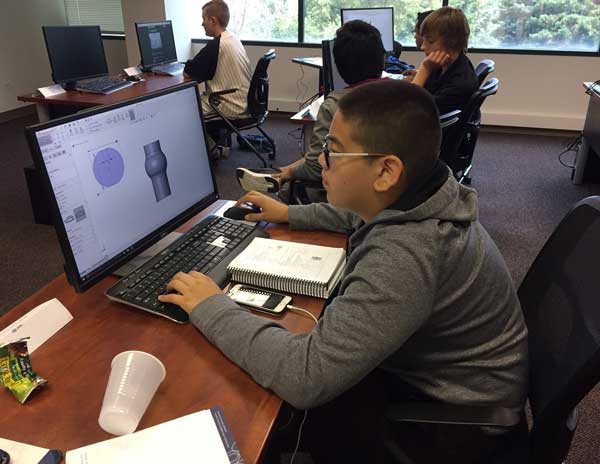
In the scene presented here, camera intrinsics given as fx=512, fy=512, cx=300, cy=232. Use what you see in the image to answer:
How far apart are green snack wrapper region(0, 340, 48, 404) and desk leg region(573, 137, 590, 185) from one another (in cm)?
418

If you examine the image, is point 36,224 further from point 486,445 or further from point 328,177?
point 486,445

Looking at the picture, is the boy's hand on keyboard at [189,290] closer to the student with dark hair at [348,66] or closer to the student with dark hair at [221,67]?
the student with dark hair at [348,66]

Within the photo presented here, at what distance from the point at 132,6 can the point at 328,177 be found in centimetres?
553

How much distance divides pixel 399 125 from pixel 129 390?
0.63m

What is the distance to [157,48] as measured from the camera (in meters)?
4.36

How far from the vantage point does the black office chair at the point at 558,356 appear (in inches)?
34.7

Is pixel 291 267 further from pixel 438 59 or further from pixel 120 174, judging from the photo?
pixel 438 59

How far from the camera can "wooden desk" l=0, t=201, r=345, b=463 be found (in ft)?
2.51

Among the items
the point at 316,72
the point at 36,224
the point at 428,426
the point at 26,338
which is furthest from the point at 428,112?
the point at 316,72

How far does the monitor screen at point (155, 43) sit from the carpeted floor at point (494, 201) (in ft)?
3.34

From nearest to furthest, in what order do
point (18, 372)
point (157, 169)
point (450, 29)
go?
1. point (18, 372)
2. point (157, 169)
3. point (450, 29)

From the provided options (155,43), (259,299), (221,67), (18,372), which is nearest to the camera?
(18,372)

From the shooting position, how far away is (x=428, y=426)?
37.8 inches

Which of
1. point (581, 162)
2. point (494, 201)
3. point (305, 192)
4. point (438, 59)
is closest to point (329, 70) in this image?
point (438, 59)
